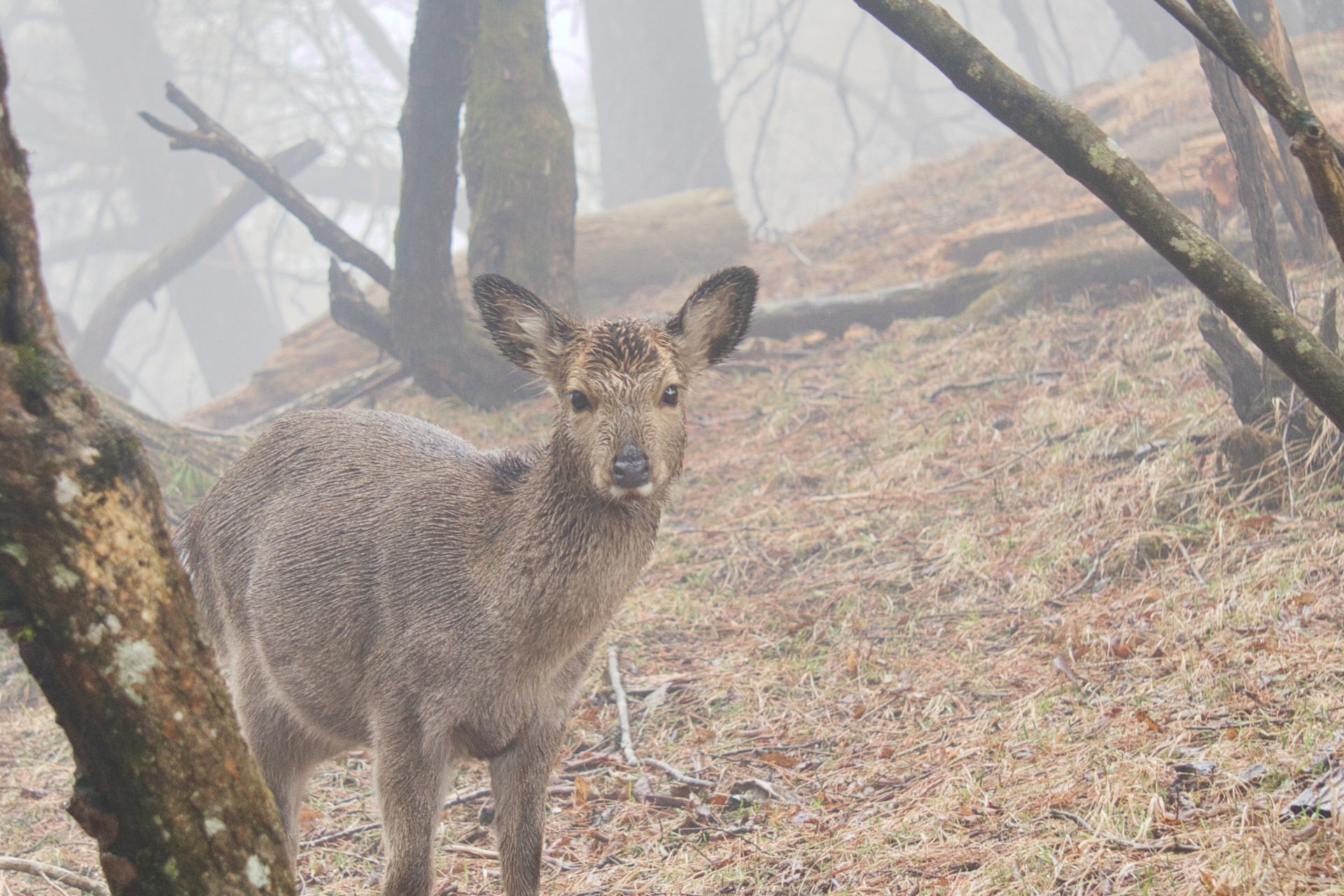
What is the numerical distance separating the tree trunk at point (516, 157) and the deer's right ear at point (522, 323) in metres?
5.39

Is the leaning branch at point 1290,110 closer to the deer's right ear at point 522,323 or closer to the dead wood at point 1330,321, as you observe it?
the deer's right ear at point 522,323

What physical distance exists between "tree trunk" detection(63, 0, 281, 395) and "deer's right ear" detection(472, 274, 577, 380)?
895 inches

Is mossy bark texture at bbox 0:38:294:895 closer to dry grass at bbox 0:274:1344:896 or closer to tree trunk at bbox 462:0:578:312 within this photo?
dry grass at bbox 0:274:1344:896

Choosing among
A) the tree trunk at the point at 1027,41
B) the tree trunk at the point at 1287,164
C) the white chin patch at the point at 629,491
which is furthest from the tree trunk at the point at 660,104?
the white chin patch at the point at 629,491

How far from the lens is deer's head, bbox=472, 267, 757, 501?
355 centimetres

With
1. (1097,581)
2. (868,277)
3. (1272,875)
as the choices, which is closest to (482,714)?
(1272,875)

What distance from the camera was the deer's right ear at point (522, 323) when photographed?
158 inches

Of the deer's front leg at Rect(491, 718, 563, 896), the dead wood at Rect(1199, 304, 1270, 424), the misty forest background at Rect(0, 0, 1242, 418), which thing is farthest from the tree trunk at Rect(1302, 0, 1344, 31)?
the deer's front leg at Rect(491, 718, 563, 896)

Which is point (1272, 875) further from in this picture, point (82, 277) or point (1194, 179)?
point (82, 277)

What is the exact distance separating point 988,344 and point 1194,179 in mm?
2845

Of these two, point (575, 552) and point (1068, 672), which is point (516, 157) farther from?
point (1068, 672)

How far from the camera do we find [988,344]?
9.05 meters

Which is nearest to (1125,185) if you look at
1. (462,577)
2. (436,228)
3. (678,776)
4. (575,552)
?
(575,552)

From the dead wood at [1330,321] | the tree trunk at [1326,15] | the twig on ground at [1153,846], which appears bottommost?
the twig on ground at [1153,846]
